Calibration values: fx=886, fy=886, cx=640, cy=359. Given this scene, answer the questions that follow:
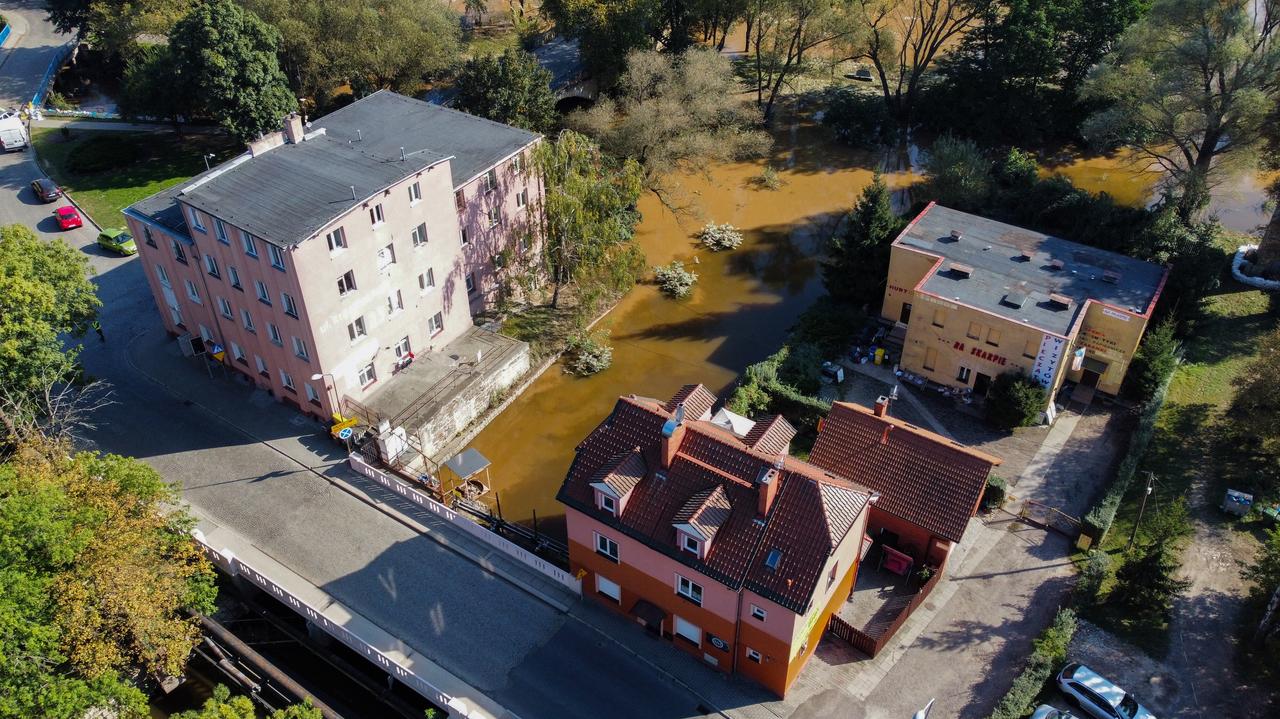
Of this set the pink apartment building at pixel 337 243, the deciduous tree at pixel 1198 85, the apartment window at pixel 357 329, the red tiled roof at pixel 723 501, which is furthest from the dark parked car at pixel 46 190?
the deciduous tree at pixel 1198 85

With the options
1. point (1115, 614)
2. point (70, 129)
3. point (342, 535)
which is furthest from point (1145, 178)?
point (70, 129)

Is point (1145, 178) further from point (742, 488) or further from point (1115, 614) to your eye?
point (742, 488)

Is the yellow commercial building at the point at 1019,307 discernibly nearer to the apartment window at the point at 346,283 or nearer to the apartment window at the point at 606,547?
the apartment window at the point at 606,547

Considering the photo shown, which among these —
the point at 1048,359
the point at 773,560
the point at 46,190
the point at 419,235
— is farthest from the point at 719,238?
the point at 46,190

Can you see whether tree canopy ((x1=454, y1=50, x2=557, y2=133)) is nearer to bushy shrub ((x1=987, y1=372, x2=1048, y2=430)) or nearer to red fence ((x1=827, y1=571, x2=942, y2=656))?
bushy shrub ((x1=987, y1=372, x2=1048, y2=430))

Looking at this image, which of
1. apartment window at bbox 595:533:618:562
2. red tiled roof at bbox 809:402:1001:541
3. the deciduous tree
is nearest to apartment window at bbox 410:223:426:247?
apartment window at bbox 595:533:618:562

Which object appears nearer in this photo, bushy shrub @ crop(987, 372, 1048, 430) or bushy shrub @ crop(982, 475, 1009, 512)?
bushy shrub @ crop(982, 475, 1009, 512)

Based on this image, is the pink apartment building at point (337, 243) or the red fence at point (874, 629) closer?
the red fence at point (874, 629)
